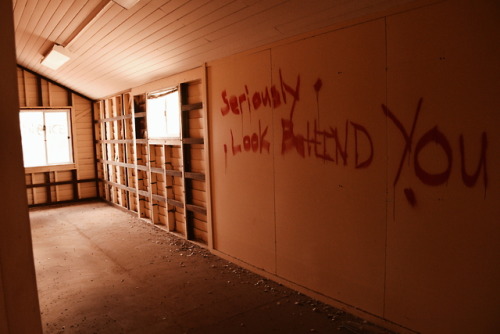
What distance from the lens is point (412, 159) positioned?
2.46 metres

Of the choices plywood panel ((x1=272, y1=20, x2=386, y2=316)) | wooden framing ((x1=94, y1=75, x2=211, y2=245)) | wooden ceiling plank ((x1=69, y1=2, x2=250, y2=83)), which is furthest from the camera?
wooden framing ((x1=94, y1=75, x2=211, y2=245))

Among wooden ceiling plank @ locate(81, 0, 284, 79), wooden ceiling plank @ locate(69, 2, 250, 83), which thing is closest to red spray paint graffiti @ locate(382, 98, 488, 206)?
wooden ceiling plank @ locate(81, 0, 284, 79)

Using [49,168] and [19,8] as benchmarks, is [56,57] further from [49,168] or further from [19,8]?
[49,168]

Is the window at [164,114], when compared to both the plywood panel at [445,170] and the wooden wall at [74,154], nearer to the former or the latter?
the plywood panel at [445,170]

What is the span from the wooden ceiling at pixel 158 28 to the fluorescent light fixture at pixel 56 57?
4.4 inches

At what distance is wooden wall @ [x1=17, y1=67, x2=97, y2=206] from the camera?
8078 mm

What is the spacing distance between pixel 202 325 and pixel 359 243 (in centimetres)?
154

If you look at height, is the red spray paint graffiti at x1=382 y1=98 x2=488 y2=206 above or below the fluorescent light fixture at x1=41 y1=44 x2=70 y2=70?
below

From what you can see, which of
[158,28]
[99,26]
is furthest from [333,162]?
[99,26]

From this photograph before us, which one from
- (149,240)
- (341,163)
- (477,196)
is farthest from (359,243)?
(149,240)

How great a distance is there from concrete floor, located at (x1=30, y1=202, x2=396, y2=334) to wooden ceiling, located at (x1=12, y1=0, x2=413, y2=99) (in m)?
2.59

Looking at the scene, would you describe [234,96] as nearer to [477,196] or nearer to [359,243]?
[359,243]

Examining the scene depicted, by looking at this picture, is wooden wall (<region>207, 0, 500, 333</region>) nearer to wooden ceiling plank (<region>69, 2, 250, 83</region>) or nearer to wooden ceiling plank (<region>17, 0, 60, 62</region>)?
wooden ceiling plank (<region>69, 2, 250, 83</region>)

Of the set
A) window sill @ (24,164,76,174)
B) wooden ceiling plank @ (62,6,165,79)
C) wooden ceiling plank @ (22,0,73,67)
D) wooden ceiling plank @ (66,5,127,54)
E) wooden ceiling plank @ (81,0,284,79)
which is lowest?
window sill @ (24,164,76,174)
